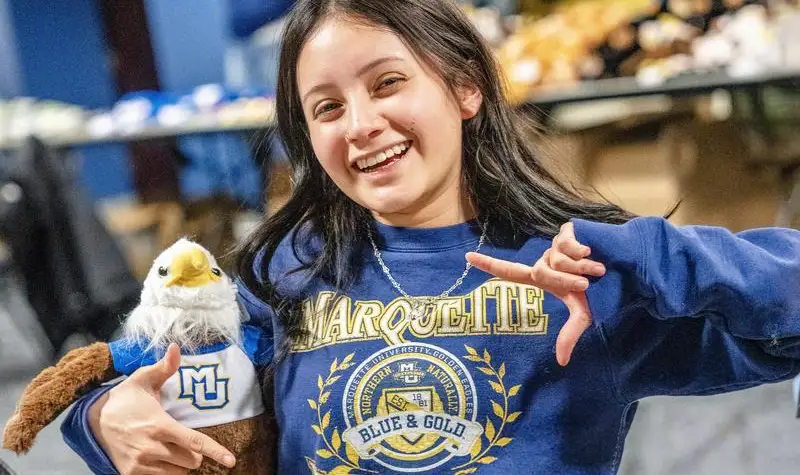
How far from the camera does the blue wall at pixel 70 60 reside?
3.85 meters

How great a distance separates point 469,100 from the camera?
2.80 ft

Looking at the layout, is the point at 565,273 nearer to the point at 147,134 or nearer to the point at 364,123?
the point at 364,123

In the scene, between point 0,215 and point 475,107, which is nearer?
point 475,107

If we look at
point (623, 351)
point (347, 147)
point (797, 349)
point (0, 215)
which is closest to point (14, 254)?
point (0, 215)

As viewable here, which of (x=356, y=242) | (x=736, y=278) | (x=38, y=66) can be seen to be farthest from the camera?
(x=38, y=66)

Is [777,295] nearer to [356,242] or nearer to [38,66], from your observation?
[356,242]

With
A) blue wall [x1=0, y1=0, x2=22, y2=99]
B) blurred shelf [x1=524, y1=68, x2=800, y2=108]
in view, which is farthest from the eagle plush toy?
blue wall [x1=0, y1=0, x2=22, y2=99]

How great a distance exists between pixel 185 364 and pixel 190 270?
93mm

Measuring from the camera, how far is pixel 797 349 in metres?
0.70

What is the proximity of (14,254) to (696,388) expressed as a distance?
2.06m

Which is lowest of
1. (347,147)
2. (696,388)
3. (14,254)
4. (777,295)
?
(14,254)

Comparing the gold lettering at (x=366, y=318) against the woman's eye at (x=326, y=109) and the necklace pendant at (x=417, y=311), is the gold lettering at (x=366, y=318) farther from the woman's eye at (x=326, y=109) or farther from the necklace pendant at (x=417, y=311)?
the woman's eye at (x=326, y=109)

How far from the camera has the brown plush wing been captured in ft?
2.52

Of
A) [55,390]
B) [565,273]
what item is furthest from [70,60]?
[565,273]
